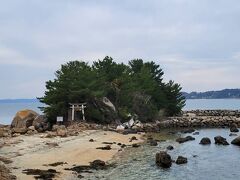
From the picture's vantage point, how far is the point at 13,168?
26.6 metres

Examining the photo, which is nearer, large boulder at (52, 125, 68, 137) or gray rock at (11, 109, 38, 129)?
large boulder at (52, 125, 68, 137)

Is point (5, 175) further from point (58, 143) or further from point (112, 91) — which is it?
point (112, 91)

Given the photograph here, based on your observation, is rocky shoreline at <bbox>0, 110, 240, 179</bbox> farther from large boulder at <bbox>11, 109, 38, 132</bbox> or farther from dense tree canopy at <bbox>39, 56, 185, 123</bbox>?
dense tree canopy at <bbox>39, 56, 185, 123</bbox>

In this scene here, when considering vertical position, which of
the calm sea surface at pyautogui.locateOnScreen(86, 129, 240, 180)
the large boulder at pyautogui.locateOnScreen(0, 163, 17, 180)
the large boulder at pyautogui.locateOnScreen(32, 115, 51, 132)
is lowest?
the calm sea surface at pyautogui.locateOnScreen(86, 129, 240, 180)

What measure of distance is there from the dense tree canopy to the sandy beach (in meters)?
10.0

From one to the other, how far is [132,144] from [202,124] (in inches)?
1404

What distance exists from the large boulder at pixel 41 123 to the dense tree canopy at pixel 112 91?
1.13 meters

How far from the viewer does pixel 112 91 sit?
6712 centimetres

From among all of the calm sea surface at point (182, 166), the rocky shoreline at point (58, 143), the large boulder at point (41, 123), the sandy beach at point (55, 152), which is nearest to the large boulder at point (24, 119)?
the rocky shoreline at point (58, 143)

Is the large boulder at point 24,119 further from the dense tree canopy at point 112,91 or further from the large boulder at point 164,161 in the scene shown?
the large boulder at point 164,161

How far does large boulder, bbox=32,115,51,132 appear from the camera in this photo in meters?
51.7

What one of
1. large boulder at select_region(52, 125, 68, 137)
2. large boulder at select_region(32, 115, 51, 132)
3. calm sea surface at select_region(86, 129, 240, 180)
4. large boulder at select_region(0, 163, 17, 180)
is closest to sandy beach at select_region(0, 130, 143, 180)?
large boulder at select_region(0, 163, 17, 180)

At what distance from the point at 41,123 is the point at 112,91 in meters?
16.8

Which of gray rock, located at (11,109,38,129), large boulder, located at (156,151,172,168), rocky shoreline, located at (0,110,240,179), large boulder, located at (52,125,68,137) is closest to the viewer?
rocky shoreline, located at (0,110,240,179)
